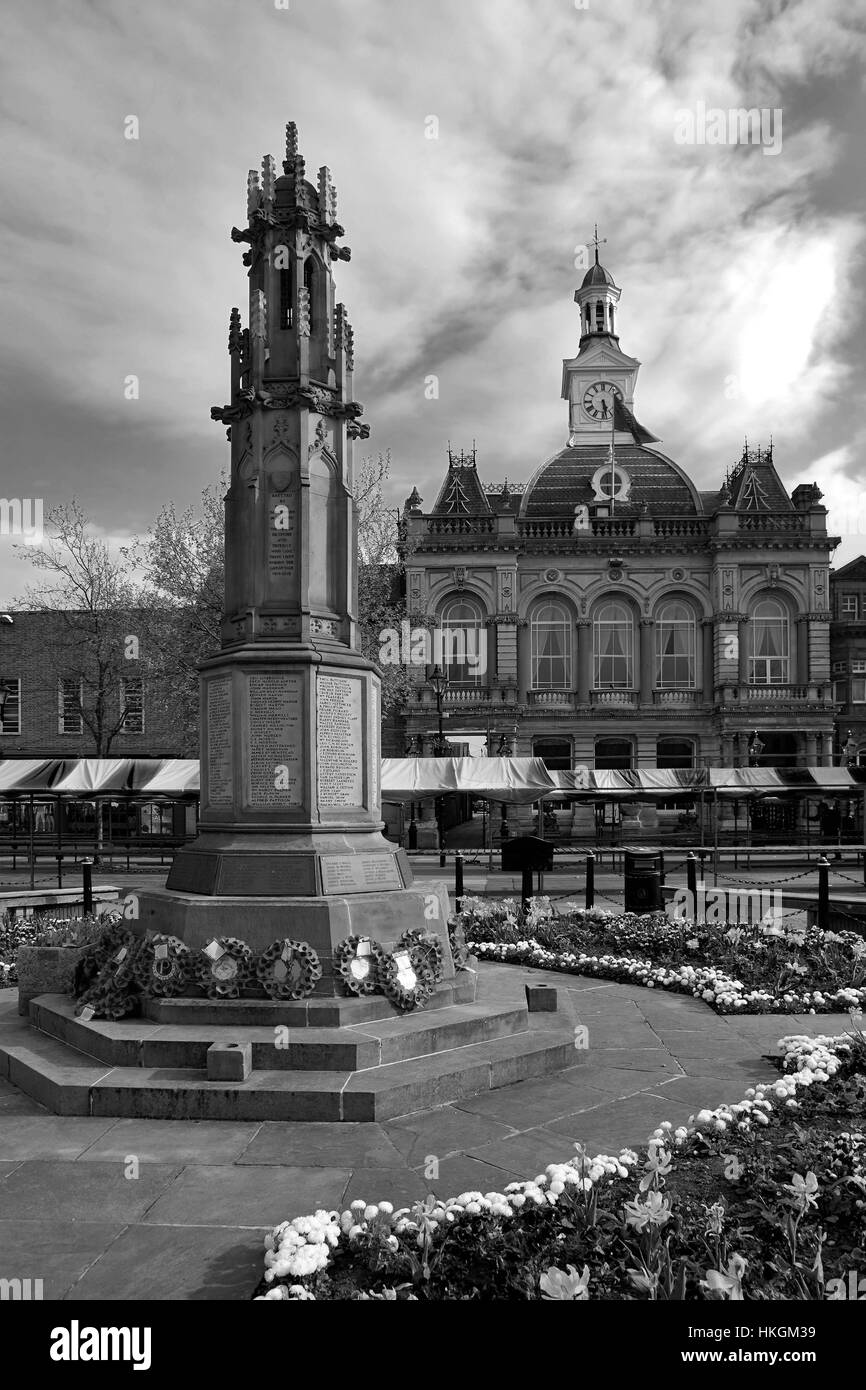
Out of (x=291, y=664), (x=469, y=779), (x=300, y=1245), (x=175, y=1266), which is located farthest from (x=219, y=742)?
(x=469, y=779)

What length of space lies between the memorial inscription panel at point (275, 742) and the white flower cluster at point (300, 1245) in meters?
4.47

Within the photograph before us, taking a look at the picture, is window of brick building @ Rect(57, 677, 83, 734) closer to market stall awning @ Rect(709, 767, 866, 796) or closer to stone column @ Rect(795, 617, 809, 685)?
market stall awning @ Rect(709, 767, 866, 796)

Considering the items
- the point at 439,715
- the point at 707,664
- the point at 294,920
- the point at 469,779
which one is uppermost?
the point at 707,664

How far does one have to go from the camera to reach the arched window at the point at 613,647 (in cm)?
→ 4397

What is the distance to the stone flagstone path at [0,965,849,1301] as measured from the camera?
4.33m

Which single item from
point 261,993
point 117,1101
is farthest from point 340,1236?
point 261,993

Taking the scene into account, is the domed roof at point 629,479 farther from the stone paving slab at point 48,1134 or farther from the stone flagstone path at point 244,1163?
the stone paving slab at point 48,1134

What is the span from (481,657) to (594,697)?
547 cm

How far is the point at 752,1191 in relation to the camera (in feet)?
15.7

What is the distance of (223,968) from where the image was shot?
7422 millimetres

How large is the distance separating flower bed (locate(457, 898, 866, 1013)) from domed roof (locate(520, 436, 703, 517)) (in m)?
34.5

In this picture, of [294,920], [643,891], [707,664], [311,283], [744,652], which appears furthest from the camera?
[707,664]

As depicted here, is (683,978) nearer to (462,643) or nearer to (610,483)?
(462,643)

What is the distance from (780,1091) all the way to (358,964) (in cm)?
320
